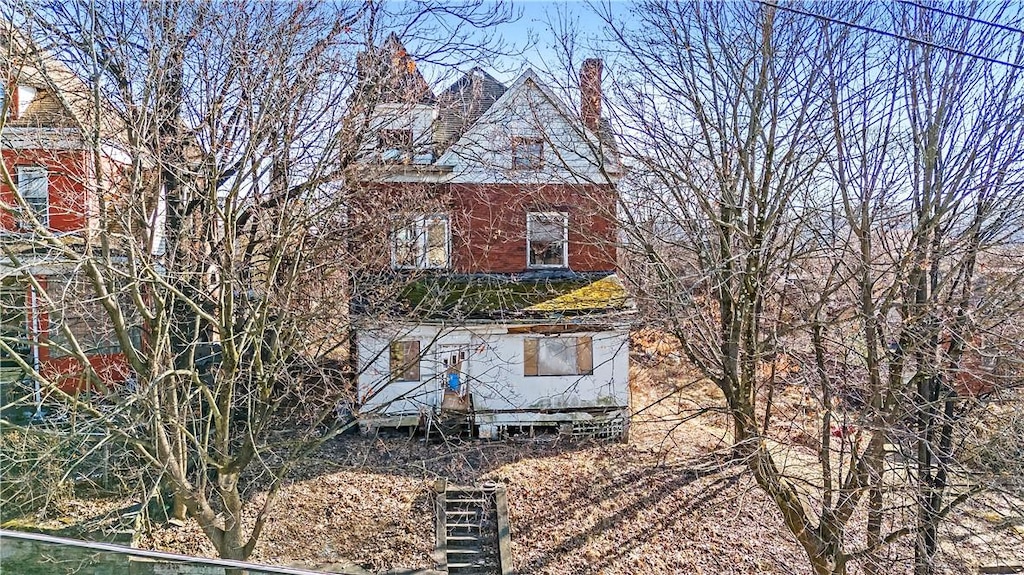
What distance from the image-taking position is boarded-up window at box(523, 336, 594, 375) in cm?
774

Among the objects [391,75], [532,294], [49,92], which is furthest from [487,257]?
[49,92]

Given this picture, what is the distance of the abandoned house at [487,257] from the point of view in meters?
5.15

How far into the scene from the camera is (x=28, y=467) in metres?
3.68

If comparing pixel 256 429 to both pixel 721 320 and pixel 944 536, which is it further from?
pixel 944 536

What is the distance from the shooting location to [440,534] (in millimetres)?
5598

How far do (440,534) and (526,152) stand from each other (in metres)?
4.34

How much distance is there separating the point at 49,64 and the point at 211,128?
2.92 feet

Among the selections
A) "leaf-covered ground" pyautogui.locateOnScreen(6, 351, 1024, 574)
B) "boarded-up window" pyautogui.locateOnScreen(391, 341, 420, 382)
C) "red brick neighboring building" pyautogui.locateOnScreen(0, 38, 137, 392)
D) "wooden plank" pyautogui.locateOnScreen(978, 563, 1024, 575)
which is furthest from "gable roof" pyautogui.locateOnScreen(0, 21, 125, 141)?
"wooden plank" pyautogui.locateOnScreen(978, 563, 1024, 575)

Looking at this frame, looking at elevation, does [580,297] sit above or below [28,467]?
above

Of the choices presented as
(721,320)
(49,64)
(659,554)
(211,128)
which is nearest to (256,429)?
(211,128)

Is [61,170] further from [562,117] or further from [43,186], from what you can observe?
[562,117]

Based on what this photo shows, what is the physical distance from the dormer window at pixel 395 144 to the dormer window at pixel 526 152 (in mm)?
1470

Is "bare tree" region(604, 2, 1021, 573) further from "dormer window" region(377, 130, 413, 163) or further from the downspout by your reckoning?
the downspout

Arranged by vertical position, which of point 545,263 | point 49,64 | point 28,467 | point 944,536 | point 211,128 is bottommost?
point 944,536
